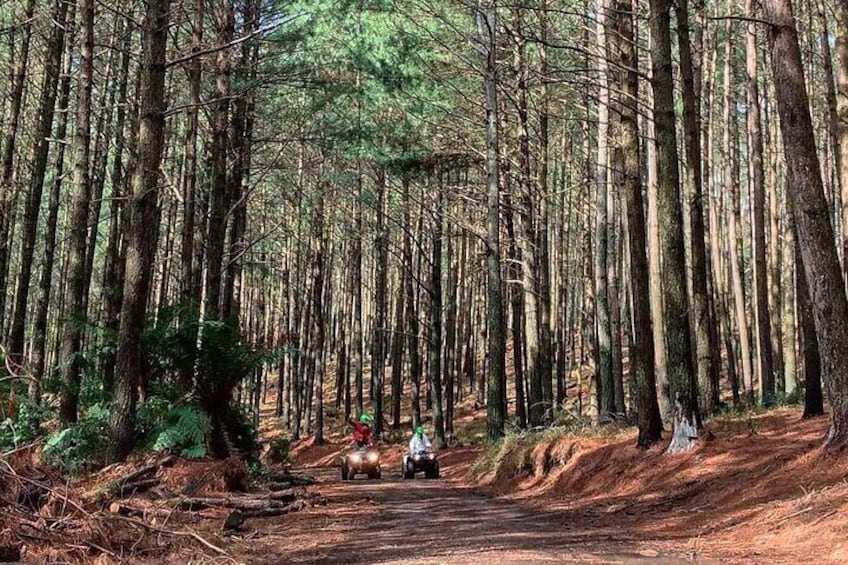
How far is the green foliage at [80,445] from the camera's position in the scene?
31.1 ft

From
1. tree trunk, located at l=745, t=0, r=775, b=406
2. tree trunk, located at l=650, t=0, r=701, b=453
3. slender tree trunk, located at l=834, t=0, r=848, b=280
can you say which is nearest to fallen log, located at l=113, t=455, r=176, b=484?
tree trunk, located at l=650, t=0, r=701, b=453

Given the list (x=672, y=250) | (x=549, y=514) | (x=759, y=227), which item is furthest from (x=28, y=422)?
(x=759, y=227)

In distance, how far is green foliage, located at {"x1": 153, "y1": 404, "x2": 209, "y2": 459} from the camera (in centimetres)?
994

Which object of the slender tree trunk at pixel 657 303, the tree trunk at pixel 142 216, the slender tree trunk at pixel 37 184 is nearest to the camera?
the tree trunk at pixel 142 216

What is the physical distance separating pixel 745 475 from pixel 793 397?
8.18 meters

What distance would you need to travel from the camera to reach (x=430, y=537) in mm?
7129

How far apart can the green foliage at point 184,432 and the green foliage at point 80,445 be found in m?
0.73

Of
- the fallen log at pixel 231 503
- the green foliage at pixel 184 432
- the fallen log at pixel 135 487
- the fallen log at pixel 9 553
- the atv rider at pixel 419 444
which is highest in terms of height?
the green foliage at pixel 184 432

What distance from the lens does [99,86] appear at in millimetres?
19422

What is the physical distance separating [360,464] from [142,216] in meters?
9.48

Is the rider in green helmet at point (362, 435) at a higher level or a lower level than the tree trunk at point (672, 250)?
lower

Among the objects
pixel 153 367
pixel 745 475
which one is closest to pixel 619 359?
pixel 745 475

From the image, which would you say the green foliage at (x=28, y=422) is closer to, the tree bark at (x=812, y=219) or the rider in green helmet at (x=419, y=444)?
the rider in green helmet at (x=419, y=444)

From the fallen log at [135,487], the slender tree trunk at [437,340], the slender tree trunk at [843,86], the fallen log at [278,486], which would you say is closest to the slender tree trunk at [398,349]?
the slender tree trunk at [437,340]
